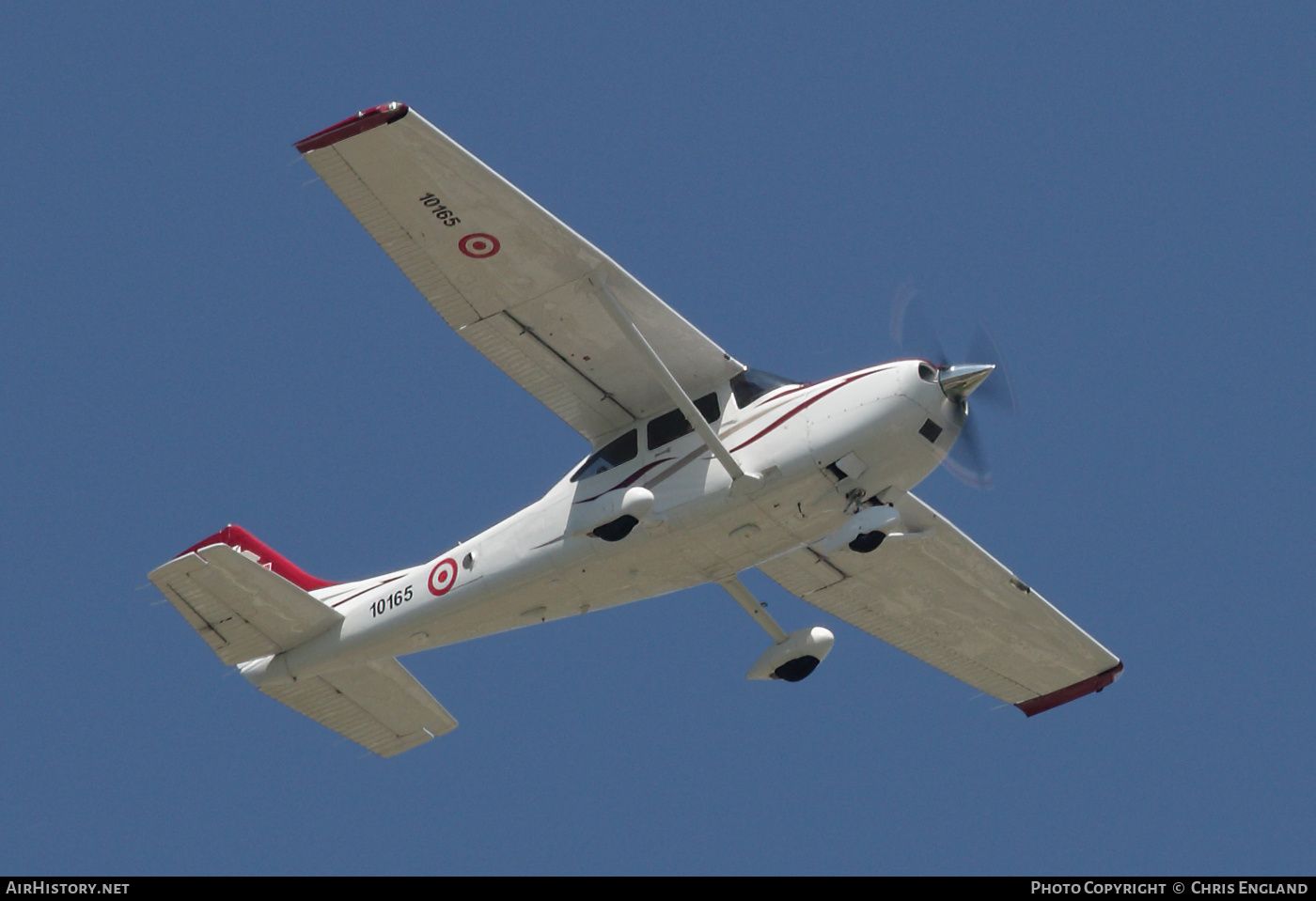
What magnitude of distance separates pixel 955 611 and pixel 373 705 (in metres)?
7.25

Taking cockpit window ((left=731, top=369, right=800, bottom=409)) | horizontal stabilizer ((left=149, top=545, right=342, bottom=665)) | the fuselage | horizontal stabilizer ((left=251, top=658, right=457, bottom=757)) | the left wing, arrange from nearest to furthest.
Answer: the fuselage, cockpit window ((left=731, top=369, right=800, bottom=409)), horizontal stabilizer ((left=149, top=545, right=342, bottom=665)), horizontal stabilizer ((left=251, top=658, right=457, bottom=757)), the left wing

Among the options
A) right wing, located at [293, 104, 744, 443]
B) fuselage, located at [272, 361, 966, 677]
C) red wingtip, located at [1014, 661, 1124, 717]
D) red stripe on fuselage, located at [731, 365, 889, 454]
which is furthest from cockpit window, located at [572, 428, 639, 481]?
red wingtip, located at [1014, 661, 1124, 717]

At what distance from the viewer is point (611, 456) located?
18.6 meters

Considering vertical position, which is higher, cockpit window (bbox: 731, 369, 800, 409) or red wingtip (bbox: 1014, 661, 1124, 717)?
cockpit window (bbox: 731, 369, 800, 409)

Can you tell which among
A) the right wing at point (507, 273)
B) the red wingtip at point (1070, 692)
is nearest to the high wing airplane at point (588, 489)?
the right wing at point (507, 273)

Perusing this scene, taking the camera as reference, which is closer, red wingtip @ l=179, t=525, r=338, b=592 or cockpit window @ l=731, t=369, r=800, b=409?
cockpit window @ l=731, t=369, r=800, b=409

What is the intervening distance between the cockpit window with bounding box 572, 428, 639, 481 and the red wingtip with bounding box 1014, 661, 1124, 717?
7.56 meters

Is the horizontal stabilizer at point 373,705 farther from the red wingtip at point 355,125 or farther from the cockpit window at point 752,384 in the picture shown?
the red wingtip at point 355,125

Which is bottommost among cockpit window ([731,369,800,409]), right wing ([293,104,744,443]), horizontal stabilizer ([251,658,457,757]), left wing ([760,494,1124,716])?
horizontal stabilizer ([251,658,457,757])

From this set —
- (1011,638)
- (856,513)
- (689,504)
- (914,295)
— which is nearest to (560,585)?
(689,504)

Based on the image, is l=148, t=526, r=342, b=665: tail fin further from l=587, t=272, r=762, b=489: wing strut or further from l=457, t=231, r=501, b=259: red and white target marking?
l=587, t=272, r=762, b=489: wing strut

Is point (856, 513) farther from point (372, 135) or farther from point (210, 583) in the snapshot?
point (210, 583)

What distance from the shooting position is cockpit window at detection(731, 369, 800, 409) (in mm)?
18062

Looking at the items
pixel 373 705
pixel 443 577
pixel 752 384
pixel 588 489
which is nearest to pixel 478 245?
pixel 588 489
